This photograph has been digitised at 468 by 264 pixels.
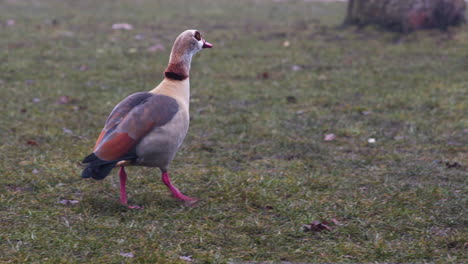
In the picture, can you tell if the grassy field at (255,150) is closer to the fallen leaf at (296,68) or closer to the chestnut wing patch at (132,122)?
the fallen leaf at (296,68)

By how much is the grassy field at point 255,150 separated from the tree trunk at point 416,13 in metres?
0.32

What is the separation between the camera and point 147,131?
4418 mm

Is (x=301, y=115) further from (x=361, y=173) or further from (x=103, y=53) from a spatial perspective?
(x=103, y=53)

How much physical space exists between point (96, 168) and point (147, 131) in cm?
45

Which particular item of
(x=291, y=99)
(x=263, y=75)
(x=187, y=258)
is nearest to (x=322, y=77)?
(x=263, y=75)

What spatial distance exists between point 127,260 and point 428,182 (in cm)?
287

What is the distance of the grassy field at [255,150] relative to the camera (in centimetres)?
408

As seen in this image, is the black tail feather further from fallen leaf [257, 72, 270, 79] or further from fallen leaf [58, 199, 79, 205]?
fallen leaf [257, 72, 270, 79]

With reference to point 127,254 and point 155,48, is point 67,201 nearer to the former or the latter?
point 127,254

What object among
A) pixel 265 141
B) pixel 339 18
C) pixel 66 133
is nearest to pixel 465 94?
pixel 265 141

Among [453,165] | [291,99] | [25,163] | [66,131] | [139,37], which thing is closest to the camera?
[25,163]

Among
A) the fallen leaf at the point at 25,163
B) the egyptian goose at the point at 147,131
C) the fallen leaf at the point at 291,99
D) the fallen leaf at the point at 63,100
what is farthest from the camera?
the fallen leaf at the point at 291,99

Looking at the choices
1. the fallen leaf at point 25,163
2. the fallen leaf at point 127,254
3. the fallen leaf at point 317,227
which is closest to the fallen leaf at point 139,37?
the fallen leaf at point 25,163

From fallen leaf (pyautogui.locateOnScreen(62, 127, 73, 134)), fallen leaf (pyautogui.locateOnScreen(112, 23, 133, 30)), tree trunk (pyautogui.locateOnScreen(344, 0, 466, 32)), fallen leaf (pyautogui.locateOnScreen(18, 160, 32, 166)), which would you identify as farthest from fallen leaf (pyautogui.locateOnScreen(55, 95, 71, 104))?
Result: tree trunk (pyautogui.locateOnScreen(344, 0, 466, 32))
